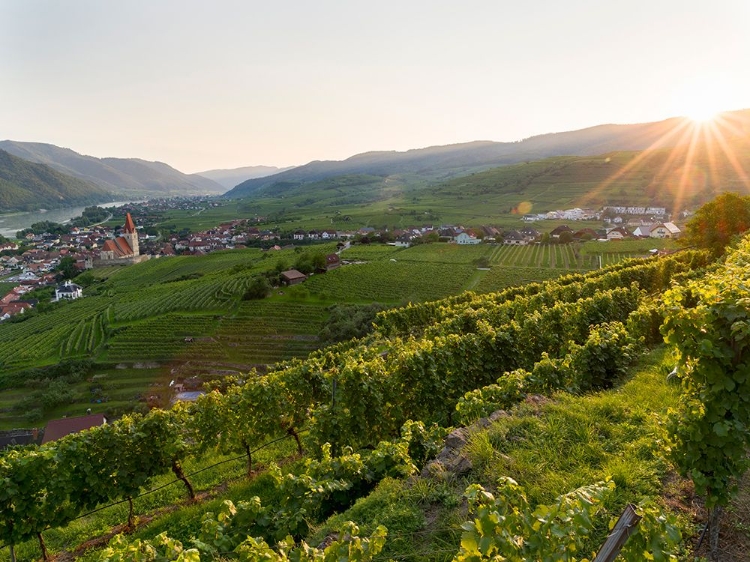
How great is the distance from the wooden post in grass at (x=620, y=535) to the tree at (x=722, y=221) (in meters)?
40.9

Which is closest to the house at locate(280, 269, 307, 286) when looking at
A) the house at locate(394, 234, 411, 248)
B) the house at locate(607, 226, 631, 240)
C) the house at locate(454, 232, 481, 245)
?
the house at locate(394, 234, 411, 248)

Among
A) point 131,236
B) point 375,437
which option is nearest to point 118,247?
point 131,236

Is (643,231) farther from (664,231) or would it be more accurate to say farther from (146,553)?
(146,553)

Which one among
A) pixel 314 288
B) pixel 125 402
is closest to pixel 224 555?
pixel 125 402

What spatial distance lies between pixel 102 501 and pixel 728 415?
13.6m

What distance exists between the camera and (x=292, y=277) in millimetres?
65938

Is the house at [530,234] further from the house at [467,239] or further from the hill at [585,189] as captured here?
the hill at [585,189]

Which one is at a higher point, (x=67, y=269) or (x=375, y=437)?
(x=67, y=269)

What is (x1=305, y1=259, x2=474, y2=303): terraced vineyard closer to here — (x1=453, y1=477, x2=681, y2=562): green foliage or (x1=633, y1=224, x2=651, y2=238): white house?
(x1=633, y1=224, x2=651, y2=238): white house

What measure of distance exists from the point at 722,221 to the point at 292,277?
53291mm

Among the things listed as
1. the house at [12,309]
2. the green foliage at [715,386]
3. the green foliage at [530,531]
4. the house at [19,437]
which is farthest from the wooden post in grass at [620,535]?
the house at [12,309]

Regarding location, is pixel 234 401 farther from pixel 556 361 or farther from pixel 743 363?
pixel 743 363

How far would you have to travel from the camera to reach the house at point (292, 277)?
2576 inches

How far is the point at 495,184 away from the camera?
191375 mm
